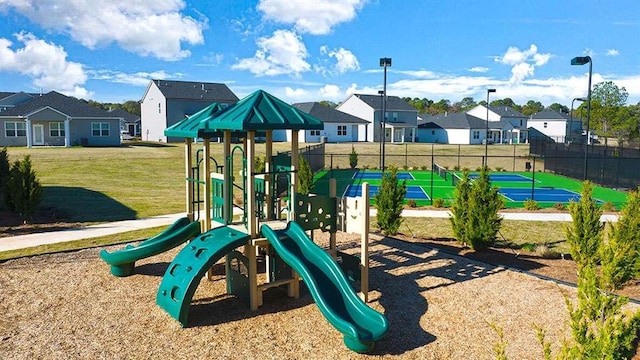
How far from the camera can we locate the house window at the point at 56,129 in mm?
39625

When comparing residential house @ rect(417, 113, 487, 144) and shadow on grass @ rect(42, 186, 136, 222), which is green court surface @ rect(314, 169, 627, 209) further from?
residential house @ rect(417, 113, 487, 144)

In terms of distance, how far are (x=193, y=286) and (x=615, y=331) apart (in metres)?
4.87

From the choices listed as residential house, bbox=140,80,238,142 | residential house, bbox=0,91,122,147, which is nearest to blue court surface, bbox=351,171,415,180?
residential house, bbox=0,91,122,147

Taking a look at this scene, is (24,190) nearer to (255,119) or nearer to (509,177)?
(255,119)

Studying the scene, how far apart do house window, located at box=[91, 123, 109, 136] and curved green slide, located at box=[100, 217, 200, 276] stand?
36329 millimetres

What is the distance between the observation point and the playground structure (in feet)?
20.1

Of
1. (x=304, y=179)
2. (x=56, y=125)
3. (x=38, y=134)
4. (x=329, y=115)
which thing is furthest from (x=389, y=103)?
(x=304, y=179)

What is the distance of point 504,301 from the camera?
24.5ft

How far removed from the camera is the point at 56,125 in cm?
3972

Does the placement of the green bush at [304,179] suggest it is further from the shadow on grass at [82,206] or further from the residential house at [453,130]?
the residential house at [453,130]

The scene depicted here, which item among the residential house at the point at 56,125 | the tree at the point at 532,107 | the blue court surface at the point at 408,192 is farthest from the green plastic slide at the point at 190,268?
the tree at the point at 532,107

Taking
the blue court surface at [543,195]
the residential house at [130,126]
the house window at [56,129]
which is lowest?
the blue court surface at [543,195]

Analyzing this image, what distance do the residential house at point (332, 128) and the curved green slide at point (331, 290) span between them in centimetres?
4993

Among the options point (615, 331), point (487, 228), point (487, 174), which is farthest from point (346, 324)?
point (487, 174)
